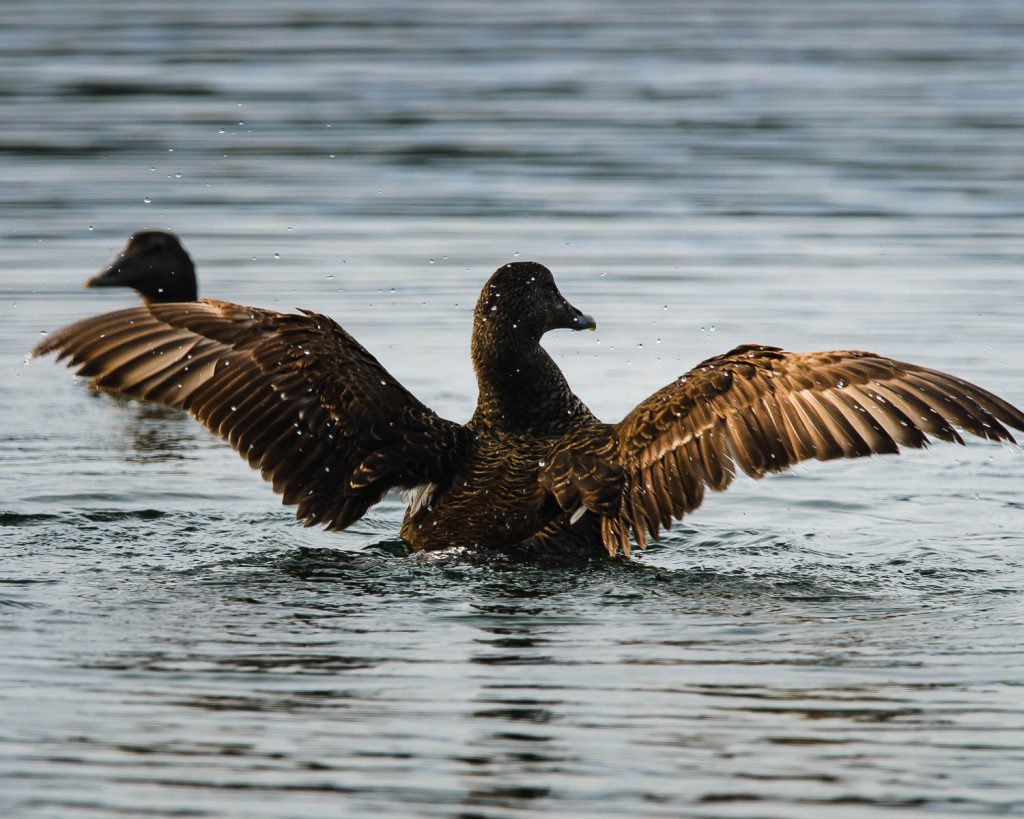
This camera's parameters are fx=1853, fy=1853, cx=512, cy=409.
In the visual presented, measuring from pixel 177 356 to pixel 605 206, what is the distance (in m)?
8.58

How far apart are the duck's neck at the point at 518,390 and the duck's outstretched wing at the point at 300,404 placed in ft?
0.74

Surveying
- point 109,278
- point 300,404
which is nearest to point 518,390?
point 300,404

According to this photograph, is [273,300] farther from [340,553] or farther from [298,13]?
[298,13]

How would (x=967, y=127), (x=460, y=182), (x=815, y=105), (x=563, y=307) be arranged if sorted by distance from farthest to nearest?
(x=815, y=105) < (x=967, y=127) < (x=460, y=182) < (x=563, y=307)

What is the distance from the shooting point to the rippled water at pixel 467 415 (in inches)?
211

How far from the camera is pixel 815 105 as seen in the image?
829 inches

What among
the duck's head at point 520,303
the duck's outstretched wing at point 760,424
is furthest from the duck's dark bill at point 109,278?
the duck's outstretched wing at point 760,424

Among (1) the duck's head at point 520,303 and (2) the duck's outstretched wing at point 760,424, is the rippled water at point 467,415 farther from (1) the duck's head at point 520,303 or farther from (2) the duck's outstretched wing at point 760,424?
(1) the duck's head at point 520,303

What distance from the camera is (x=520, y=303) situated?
8273 mm

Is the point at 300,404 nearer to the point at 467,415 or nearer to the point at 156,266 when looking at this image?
the point at 467,415

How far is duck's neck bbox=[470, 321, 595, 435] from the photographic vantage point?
813 centimetres

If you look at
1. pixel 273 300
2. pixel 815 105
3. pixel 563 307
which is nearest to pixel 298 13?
pixel 815 105

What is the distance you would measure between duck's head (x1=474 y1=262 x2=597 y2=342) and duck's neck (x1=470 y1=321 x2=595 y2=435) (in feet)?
0.13

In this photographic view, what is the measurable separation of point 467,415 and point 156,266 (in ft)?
12.0
